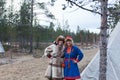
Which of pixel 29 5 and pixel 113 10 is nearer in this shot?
pixel 113 10

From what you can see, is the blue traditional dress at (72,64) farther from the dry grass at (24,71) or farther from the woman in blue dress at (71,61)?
the dry grass at (24,71)

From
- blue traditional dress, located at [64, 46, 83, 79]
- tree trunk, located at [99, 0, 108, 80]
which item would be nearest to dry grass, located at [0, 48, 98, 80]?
blue traditional dress, located at [64, 46, 83, 79]

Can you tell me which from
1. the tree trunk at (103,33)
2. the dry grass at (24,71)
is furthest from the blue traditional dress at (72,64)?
the dry grass at (24,71)

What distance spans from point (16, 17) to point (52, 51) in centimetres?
3360

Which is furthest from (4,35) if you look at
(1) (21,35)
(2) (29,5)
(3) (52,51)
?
(3) (52,51)

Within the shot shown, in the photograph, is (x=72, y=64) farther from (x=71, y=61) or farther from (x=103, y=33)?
(x=103, y=33)

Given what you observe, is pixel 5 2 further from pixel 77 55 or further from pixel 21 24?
pixel 77 55

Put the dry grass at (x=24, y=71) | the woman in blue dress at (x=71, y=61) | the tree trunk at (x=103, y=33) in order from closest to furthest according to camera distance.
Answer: the tree trunk at (x=103, y=33)
the woman in blue dress at (x=71, y=61)
the dry grass at (x=24, y=71)

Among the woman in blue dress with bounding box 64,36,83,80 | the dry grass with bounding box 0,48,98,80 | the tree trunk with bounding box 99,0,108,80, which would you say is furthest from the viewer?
the dry grass with bounding box 0,48,98,80

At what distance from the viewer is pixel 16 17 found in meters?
41.3

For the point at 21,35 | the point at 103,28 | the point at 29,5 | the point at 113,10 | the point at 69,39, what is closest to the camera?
the point at 103,28

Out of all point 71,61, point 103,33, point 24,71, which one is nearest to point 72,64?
point 71,61

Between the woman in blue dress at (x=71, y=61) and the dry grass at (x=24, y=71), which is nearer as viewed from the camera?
the woman in blue dress at (x=71, y=61)

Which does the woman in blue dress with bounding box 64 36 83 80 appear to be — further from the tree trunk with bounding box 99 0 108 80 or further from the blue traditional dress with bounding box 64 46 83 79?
the tree trunk with bounding box 99 0 108 80
